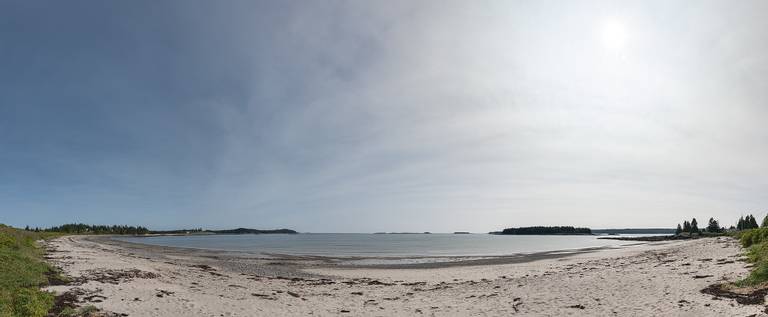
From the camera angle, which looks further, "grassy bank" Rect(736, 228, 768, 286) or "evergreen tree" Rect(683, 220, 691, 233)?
"evergreen tree" Rect(683, 220, 691, 233)

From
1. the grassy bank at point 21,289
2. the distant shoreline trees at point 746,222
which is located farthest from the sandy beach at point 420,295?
the distant shoreline trees at point 746,222

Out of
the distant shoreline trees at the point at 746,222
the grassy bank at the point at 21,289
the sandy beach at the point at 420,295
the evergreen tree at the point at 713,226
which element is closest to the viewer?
the grassy bank at the point at 21,289

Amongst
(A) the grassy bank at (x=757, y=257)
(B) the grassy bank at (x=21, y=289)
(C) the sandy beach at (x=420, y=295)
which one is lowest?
(C) the sandy beach at (x=420, y=295)

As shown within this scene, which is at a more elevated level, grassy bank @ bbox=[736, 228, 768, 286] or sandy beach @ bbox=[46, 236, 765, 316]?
grassy bank @ bbox=[736, 228, 768, 286]

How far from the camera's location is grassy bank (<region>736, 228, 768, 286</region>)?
15953mm

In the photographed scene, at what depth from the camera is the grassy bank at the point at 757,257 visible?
15953 millimetres

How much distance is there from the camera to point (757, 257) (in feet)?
69.4

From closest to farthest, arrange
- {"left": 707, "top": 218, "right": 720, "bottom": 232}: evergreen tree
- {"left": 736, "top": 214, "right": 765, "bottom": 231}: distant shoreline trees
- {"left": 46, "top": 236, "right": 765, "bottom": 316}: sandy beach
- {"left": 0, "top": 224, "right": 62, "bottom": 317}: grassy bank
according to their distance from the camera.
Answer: {"left": 0, "top": 224, "right": 62, "bottom": 317}: grassy bank → {"left": 46, "top": 236, "right": 765, "bottom": 316}: sandy beach → {"left": 736, "top": 214, "right": 765, "bottom": 231}: distant shoreline trees → {"left": 707, "top": 218, "right": 720, "bottom": 232}: evergreen tree

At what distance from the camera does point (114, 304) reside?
623 inches

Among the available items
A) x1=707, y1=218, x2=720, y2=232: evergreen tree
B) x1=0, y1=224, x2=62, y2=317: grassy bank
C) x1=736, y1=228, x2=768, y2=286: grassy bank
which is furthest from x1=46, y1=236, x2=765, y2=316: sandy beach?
x1=707, y1=218, x2=720, y2=232: evergreen tree

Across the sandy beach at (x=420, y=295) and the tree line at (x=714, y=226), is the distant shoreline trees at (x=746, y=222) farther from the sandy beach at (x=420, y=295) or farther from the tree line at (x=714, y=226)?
the sandy beach at (x=420, y=295)

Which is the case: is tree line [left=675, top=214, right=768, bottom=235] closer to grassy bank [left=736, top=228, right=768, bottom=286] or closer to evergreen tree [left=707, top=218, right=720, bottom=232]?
evergreen tree [left=707, top=218, right=720, bottom=232]

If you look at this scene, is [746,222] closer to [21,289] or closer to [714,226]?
[714,226]

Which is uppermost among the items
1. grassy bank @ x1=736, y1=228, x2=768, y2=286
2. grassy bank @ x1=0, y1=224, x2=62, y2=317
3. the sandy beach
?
grassy bank @ x1=736, y1=228, x2=768, y2=286
